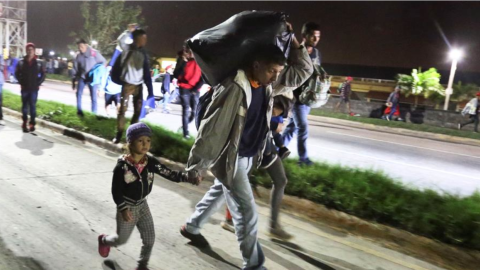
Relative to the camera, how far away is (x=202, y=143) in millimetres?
3018

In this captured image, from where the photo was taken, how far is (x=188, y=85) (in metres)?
8.32

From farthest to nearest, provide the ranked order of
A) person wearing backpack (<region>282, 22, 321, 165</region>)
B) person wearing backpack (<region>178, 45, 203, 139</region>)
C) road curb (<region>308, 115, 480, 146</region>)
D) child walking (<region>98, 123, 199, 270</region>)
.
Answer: road curb (<region>308, 115, 480, 146</region>), person wearing backpack (<region>178, 45, 203, 139</region>), person wearing backpack (<region>282, 22, 321, 165</region>), child walking (<region>98, 123, 199, 270</region>)

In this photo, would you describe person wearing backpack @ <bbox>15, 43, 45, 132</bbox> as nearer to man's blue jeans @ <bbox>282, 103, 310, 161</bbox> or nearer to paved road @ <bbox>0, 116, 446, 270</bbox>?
paved road @ <bbox>0, 116, 446, 270</bbox>

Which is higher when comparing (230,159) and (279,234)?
(230,159)

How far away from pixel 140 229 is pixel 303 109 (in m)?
3.44

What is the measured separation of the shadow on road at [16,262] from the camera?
333 cm

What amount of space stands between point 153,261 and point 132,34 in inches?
188

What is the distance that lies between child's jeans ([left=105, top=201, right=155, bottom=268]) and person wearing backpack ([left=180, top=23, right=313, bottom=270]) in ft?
1.63

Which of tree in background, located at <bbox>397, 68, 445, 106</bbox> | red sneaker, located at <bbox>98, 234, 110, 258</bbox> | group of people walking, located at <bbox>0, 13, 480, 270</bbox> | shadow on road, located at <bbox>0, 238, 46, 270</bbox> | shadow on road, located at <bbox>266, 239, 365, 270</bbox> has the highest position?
tree in background, located at <bbox>397, 68, 445, 106</bbox>

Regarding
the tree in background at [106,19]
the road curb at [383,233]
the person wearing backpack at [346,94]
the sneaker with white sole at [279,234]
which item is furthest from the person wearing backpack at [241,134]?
the tree in background at [106,19]

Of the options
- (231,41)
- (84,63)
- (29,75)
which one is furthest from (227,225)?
(84,63)

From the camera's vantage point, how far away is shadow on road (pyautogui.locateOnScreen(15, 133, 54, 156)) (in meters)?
7.27

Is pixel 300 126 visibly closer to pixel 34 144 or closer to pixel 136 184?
pixel 136 184

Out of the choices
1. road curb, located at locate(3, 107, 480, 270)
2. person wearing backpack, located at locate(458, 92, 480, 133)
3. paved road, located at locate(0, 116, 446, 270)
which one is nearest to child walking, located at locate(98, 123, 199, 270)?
paved road, located at locate(0, 116, 446, 270)
